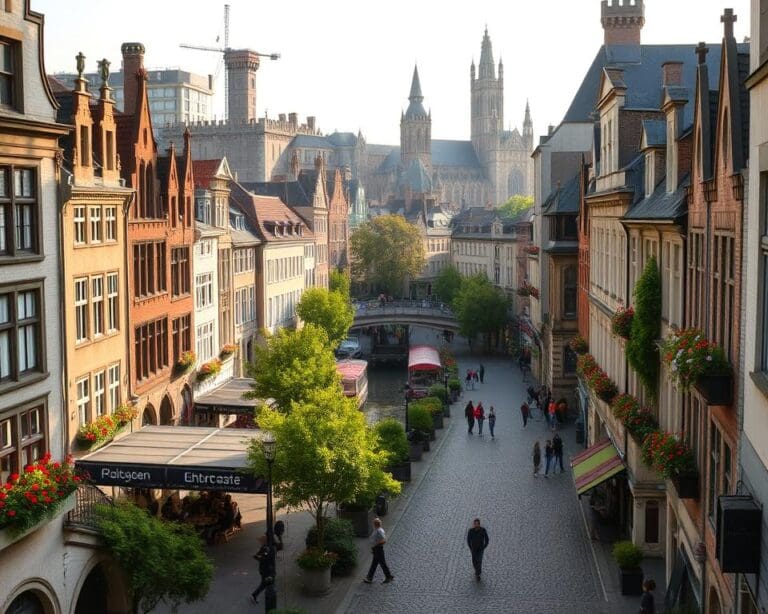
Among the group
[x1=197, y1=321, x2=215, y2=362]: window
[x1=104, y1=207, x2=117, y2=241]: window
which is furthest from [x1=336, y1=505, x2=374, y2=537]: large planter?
[x1=197, y1=321, x2=215, y2=362]: window

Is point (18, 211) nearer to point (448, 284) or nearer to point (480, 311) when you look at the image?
point (480, 311)

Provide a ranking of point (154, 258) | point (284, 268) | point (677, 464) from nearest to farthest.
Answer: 1. point (677, 464)
2. point (154, 258)
3. point (284, 268)

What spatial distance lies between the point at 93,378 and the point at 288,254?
40657 mm

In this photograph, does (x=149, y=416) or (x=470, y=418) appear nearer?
(x=149, y=416)

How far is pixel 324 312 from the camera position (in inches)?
2874

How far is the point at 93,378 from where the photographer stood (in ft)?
103

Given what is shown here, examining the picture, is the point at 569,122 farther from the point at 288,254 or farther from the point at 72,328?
the point at 72,328

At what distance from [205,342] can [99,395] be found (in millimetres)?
16258

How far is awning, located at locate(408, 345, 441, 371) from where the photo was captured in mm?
73438

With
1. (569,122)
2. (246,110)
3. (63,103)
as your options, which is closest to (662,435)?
(63,103)

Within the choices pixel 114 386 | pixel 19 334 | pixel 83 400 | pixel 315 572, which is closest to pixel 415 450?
pixel 114 386

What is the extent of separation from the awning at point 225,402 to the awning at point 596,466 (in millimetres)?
13133

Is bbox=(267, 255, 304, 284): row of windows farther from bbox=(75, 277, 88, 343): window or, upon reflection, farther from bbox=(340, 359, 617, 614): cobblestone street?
bbox=(75, 277, 88, 343): window

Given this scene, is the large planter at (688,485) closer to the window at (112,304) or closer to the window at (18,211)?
the window at (18,211)
